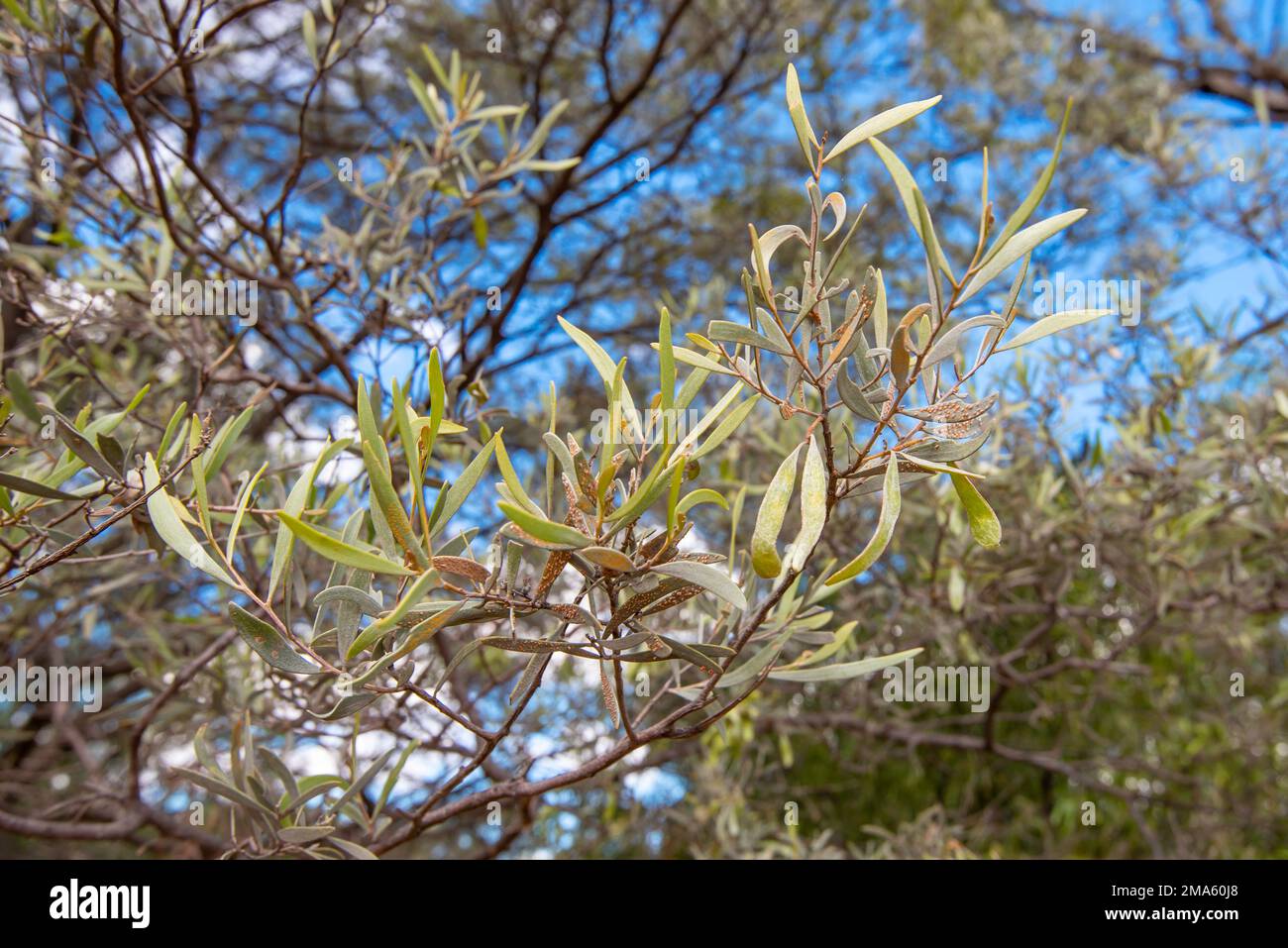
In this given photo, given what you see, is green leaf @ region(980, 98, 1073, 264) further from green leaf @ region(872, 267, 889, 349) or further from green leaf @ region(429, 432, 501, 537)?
green leaf @ region(429, 432, 501, 537)

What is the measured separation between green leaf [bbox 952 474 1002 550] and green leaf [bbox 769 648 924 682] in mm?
143

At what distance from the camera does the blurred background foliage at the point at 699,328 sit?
2119mm

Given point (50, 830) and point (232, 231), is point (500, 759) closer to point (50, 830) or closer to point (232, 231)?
point (50, 830)

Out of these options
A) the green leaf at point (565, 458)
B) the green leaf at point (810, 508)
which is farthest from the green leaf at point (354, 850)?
the green leaf at point (810, 508)

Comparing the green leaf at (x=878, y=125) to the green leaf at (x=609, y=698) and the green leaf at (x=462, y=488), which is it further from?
the green leaf at (x=609, y=698)

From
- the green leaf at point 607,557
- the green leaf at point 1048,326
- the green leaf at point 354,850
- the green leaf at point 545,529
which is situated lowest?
the green leaf at point 354,850

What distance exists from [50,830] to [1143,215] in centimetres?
503

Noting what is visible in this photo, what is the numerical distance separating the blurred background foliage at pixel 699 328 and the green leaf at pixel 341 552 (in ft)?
1.81

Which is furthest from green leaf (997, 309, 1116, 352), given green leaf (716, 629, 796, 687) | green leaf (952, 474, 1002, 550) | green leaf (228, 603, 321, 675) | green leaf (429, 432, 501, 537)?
green leaf (228, 603, 321, 675)

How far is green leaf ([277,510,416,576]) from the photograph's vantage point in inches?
28.3

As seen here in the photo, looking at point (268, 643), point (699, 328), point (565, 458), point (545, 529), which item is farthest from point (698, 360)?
point (699, 328)

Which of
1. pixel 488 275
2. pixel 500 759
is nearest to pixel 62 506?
pixel 500 759

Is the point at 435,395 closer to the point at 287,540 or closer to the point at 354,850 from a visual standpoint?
the point at 287,540

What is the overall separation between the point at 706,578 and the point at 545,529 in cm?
15
